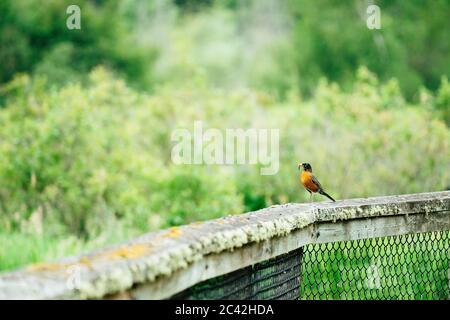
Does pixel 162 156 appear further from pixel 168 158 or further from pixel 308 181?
pixel 308 181

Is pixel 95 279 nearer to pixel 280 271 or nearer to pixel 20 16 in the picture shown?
pixel 280 271

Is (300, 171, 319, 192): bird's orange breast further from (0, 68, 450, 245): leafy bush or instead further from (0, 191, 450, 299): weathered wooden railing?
(0, 68, 450, 245): leafy bush

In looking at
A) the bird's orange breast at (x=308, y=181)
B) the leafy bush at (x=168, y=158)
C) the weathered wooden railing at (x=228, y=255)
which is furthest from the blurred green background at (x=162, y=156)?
the weathered wooden railing at (x=228, y=255)

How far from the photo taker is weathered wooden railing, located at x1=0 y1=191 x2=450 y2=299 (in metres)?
1.81

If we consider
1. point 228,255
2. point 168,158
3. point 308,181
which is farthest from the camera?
point 168,158

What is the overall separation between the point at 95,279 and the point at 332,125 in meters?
11.4

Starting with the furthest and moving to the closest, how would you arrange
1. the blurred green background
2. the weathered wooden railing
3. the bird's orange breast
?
the blurred green background, the bird's orange breast, the weathered wooden railing

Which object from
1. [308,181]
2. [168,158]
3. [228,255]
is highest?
[168,158]

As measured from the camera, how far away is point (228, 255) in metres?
2.40

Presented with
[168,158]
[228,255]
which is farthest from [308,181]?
[168,158]

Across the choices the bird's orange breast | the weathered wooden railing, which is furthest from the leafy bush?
the weathered wooden railing

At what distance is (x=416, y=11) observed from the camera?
3086cm

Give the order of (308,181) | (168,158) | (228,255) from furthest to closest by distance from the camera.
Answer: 1. (168,158)
2. (308,181)
3. (228,255)

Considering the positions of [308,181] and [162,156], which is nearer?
[308,181]
